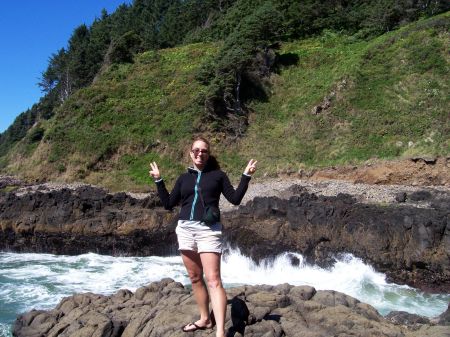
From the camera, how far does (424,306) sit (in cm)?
1271

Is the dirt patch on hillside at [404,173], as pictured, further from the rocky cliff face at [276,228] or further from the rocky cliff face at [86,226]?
the rocky cliff face at [86,226]

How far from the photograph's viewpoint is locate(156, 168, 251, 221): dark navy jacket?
5.48 metres

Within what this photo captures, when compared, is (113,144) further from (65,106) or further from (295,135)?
(295,135)

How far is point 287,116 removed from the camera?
124ft

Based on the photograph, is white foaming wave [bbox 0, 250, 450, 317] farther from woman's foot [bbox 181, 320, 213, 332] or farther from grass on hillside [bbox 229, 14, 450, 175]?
grass on hillside [bbox 229, 14, 450, 175]

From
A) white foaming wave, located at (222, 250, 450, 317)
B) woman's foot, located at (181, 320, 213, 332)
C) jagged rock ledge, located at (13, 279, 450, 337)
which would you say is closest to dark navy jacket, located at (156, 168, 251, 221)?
woman's foot, located at (181, 320, 213, 332)

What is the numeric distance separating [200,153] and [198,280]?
1559mm

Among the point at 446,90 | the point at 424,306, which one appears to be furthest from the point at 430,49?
the point at 424,306

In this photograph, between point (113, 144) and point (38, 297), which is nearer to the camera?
point (38, 297)

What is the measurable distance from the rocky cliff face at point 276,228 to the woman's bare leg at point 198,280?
408 inches

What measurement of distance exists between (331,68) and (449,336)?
36039mm

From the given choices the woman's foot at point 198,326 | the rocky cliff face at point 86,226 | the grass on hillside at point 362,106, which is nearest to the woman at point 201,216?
the woman's foot at point 198,326

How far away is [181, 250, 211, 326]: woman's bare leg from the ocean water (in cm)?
688

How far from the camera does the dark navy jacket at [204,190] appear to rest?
5.48m
